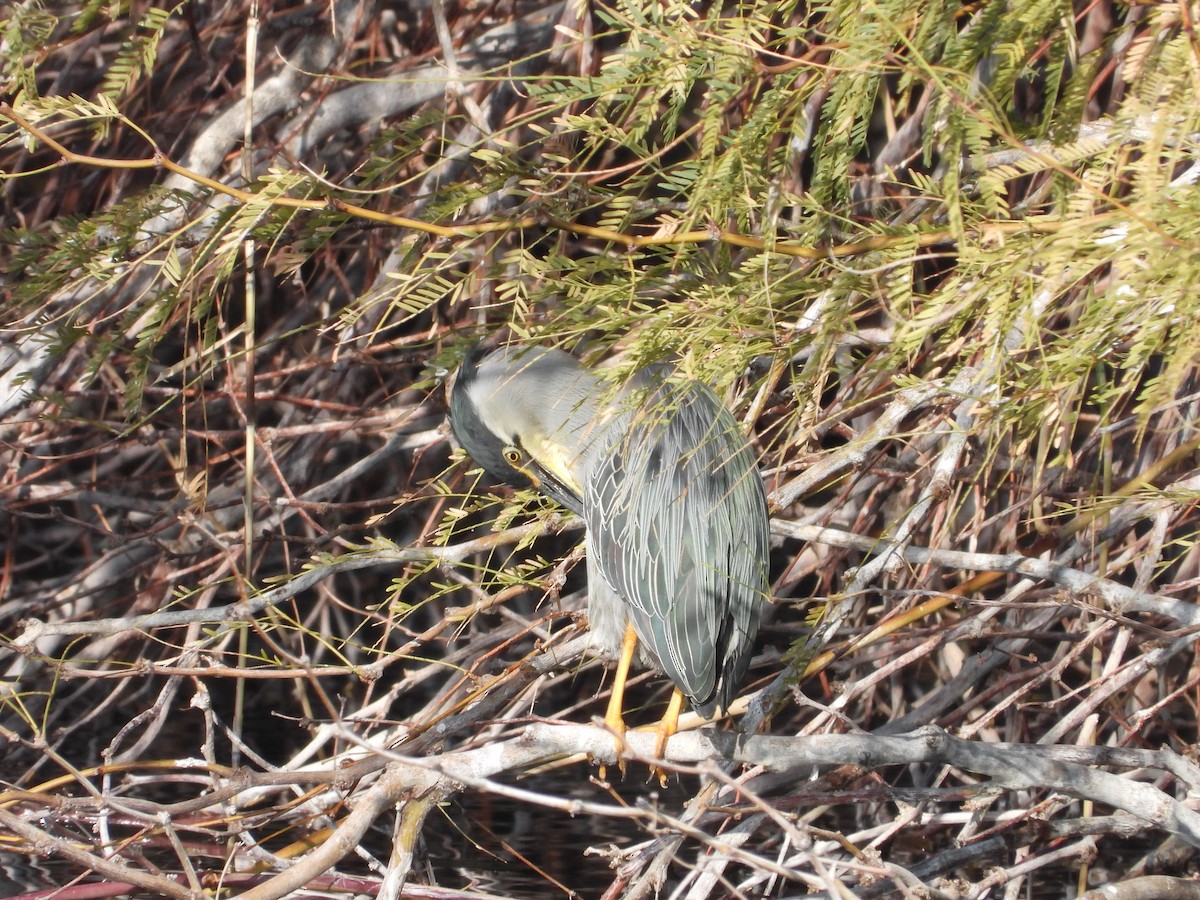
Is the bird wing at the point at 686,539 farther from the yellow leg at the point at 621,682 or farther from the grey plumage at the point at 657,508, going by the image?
the yellow leg at the point at 621,682

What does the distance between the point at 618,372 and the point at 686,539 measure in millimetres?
533

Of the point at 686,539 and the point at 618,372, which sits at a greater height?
the point at 618,372

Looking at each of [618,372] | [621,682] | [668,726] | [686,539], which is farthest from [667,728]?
[618,372]

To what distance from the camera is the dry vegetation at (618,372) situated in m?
1.29

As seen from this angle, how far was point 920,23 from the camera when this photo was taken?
4.20ft

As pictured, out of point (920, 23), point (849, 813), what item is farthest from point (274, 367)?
point (920, 23)

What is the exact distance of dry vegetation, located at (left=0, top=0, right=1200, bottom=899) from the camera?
50.8 inches

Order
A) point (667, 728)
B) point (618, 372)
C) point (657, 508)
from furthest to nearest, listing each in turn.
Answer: point (657, 508)
point (667, 728)
point (618, 372)

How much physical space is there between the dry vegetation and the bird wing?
0.12 metres

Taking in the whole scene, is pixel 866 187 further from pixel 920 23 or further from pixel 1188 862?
pixel 1188 862

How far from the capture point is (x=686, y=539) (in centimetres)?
186

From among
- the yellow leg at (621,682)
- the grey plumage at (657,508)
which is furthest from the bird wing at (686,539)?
the yellow leg at (621,682)

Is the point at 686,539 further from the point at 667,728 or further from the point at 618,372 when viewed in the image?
the point at 618,372

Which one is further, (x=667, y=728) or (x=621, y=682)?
(x=621, y=682)
